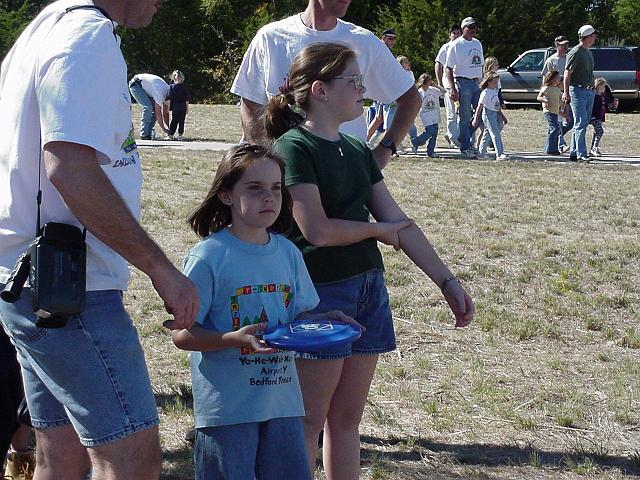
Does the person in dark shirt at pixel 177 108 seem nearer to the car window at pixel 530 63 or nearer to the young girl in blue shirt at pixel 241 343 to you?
the car window at pixel 530 63

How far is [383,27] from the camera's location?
1497 inches

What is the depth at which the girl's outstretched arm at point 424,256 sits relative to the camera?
372cm

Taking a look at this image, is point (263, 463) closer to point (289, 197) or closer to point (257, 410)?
point (257, 410)

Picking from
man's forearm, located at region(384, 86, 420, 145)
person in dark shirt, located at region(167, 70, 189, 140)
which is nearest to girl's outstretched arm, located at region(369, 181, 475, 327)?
man's forearm, located at region(384, 86, 420, 145)

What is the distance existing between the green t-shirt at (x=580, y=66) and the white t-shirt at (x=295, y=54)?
12.0 metres

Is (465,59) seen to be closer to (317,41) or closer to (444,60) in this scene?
(444,60)

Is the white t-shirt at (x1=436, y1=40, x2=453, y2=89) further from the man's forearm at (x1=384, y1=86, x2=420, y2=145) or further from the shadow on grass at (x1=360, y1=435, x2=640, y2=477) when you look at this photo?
the shadow on grass at (x1=360, y1=435, x2=640, y2=477)

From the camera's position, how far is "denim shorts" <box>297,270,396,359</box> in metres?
3.66

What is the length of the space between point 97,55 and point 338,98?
3.88ft

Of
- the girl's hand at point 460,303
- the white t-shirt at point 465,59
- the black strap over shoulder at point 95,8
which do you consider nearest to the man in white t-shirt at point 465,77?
the white t-shirt at point 465,59

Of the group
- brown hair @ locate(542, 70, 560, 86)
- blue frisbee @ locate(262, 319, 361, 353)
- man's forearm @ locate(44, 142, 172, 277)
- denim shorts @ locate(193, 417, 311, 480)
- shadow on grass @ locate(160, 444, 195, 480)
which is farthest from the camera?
brown hair @ locate(542, 70, 560, 86)

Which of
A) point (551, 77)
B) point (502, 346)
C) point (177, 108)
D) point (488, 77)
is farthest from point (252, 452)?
point (177, 108)

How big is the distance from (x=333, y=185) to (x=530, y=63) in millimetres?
28694

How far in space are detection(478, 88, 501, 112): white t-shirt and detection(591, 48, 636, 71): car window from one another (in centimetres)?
1641
